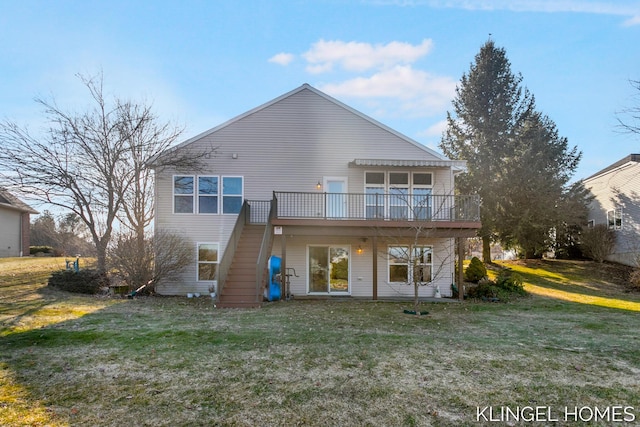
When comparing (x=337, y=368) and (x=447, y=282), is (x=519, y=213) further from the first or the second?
(x=337, y=368)

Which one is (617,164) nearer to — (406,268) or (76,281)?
(406,268)

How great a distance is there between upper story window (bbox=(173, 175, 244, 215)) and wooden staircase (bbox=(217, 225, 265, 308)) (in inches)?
61.5

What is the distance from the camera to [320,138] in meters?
15.0

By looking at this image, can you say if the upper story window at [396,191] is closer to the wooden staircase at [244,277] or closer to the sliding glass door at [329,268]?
the sliding glass door at [329,268]

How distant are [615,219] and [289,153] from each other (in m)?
20.3

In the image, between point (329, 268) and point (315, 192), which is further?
point (329, 268)

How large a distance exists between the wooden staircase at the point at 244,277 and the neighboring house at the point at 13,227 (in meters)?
19.9

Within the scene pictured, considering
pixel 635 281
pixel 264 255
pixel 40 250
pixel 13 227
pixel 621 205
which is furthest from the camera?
pixel 40 250

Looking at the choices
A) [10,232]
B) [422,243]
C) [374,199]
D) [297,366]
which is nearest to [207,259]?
[374,199]

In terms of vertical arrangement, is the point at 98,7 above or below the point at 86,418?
above

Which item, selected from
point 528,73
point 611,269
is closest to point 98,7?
point 528,73

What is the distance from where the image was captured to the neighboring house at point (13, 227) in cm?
2509

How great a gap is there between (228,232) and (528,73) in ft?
73.7

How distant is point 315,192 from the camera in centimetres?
1472
